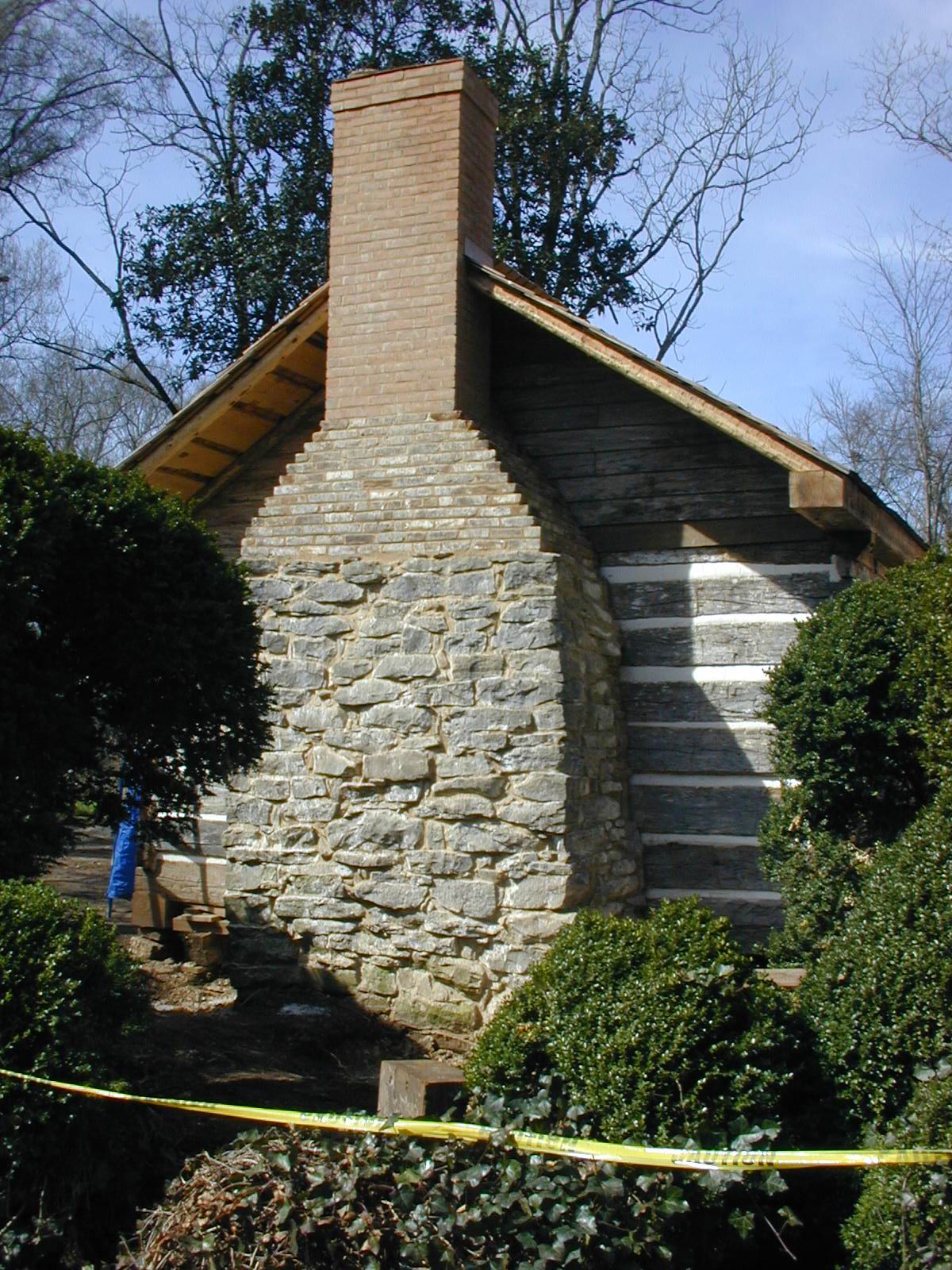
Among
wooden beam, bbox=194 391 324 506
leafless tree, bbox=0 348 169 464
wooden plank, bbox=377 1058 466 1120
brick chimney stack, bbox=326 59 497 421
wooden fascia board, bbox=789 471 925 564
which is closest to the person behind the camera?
wooden plank, bbox=377 1058 466 1120

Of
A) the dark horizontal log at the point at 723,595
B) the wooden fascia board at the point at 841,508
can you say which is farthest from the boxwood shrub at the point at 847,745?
the dark horizontal log at the point at 723,595

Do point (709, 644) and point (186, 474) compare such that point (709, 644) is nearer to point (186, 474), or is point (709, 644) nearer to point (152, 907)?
point (186, 474)

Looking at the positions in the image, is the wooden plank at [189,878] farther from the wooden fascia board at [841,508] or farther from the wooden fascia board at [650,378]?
→ the wooden fascia board at [841,508]

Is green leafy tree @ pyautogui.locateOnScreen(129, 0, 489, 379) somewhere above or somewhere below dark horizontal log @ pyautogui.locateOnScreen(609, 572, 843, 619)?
above

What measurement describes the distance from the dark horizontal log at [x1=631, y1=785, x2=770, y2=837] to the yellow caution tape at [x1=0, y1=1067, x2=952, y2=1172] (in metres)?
4.17

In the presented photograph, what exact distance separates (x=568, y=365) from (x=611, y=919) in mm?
5014

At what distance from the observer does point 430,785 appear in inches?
295

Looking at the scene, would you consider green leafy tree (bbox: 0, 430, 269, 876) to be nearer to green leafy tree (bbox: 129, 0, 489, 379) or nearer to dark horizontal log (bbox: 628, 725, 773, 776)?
dark horizontal log (bbox: 628, 725, 773, 776)

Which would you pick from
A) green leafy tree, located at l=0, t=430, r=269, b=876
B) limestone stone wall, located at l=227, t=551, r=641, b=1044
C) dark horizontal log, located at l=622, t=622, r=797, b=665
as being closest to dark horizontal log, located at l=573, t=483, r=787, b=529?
limestone stone wall, located at l=227, t=551, r=641, b=1044

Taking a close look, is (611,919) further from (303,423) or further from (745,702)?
(303,423)

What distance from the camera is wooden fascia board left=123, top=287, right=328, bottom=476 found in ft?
28.8

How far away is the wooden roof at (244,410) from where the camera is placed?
8.80m

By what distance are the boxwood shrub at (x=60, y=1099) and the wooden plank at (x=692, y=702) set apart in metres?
4.45

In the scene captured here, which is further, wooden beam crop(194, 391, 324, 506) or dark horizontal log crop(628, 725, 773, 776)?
wooden beam crop(194, 391, 324, 506)
